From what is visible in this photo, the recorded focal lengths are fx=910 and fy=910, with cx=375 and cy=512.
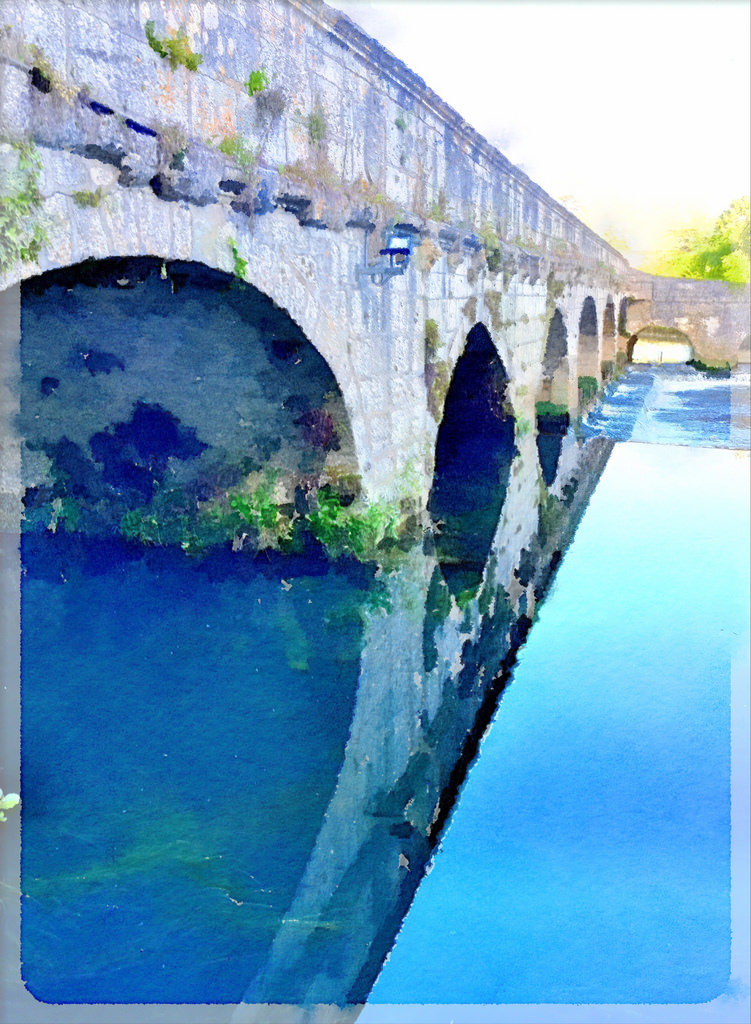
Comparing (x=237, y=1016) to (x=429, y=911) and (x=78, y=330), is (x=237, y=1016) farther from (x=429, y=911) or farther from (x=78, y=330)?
(x=78, y=330)

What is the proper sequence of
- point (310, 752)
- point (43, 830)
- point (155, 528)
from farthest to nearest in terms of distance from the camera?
point (155, 528)
point (310, 752)
point (43, 830)

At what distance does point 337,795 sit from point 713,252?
21.7 metres

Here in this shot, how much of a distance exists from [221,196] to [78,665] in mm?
3085

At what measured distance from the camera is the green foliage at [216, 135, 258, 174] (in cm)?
308

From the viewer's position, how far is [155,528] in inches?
219

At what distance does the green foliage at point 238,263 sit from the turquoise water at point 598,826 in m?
2.47

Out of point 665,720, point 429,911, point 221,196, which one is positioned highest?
point 221,196

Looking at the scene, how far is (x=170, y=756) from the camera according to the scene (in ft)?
14.1

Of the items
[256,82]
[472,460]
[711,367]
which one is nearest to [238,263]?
[256,82]

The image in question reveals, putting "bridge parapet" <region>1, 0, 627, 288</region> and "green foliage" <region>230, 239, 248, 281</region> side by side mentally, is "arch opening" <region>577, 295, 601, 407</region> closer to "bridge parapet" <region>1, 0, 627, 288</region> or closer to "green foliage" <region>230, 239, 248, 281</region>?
"bridge parapet" <region>1, 0, 627, 288</region>

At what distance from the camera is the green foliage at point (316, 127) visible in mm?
3570

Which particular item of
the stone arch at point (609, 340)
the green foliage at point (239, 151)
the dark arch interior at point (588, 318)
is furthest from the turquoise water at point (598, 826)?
the stone arch at point (609, 340)

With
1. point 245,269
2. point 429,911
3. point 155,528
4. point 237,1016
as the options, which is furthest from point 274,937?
point 155,528

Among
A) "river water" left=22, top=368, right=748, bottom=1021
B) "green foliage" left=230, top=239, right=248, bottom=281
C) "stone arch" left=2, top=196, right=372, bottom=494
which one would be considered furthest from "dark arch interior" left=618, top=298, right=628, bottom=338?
"green foliage" left=230, top=239, right=248, bottom=281
